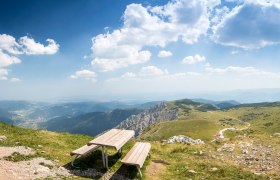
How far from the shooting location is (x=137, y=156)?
59.7 feet

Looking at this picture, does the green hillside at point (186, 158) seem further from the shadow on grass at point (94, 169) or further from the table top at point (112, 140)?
the table top at point (112, 140)

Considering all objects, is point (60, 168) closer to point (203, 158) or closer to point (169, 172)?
point (169, 172)

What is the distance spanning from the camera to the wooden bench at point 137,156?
16.6 meters

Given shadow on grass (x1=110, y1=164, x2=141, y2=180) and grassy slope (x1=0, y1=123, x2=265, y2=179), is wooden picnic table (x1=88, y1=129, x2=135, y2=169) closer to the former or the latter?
shadow on grass (x1=110, y1=164, x2=141, y2=180)

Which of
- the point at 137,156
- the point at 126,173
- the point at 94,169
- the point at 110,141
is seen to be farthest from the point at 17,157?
the point at 137,156

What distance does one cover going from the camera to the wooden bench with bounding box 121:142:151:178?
54.3 ft

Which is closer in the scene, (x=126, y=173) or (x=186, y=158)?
(x=126, y=173)

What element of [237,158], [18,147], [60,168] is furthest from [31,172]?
[237,158]

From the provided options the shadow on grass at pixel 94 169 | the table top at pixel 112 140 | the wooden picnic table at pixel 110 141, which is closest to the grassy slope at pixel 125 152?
the shadow on grass at pixel 94 169

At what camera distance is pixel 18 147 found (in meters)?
20.3

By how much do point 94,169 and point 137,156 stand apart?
3496 mm

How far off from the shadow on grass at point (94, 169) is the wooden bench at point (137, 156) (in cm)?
114

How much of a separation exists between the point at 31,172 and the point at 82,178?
335 centimetres

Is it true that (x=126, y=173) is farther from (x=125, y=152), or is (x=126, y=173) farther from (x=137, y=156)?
(x=125, y=152)
